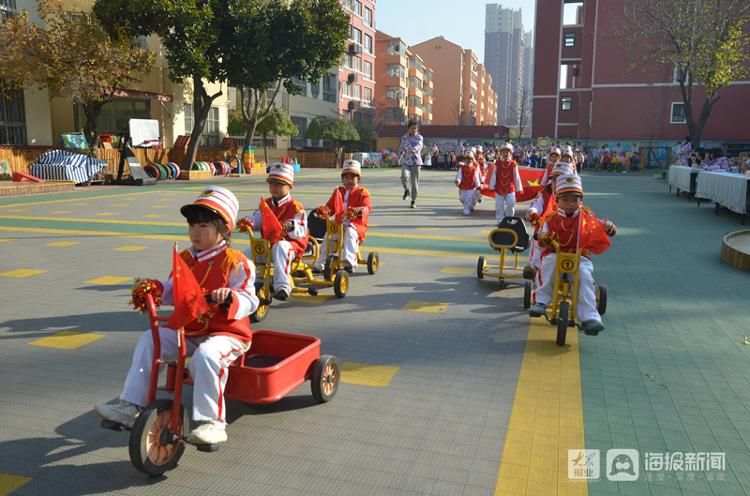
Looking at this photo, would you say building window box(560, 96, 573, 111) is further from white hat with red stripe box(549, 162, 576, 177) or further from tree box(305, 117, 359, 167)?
white hat with red stripe box(549, 162, 576, 177)

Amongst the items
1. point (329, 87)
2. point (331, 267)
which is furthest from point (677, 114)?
point (331, 267)

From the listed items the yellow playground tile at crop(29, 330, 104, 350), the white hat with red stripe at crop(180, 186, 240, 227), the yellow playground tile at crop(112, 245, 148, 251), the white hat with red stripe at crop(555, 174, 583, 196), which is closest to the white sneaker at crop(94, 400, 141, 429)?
the white hat with red stripe at crop(180, 186, 240, 227)

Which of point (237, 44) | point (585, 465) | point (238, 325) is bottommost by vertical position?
point (585, 465)

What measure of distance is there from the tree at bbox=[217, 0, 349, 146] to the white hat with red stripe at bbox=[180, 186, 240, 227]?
22.4m

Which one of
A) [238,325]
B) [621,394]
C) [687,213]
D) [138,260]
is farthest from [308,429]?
[687,213]

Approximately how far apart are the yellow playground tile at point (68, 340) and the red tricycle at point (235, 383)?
1700mm

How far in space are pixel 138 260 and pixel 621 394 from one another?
20.4 ft

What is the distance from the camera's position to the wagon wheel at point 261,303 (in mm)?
5281

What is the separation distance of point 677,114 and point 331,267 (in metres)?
43.1

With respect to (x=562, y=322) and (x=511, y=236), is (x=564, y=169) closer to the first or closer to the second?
(x=511, y=236)

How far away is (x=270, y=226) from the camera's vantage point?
223 inches

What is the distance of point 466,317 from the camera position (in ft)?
18.4

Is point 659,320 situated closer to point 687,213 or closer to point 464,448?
point 464,448

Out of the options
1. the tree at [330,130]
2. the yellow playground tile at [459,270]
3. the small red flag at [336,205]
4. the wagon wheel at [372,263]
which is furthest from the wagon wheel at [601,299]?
the tree at [330,130]
